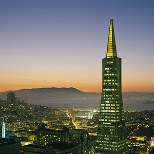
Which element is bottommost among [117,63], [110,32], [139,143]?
[139,143]

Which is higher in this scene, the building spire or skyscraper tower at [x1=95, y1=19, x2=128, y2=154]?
the building spire

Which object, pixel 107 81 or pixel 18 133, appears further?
pixel 18 133

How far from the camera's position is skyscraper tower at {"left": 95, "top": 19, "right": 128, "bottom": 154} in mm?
59375

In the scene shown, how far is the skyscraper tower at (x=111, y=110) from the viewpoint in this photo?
59.4 meters

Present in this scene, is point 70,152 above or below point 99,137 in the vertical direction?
below

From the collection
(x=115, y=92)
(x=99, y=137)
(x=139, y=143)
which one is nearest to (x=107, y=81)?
(x=115, y=92)

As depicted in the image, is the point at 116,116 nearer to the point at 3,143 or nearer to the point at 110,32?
the point at 110,32

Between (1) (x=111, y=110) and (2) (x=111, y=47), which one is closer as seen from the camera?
(1) (x=111, y=110)

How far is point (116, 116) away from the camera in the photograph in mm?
59594

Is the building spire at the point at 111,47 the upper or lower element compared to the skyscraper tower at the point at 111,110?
upper

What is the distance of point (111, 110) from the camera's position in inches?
2349

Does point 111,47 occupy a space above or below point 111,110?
above

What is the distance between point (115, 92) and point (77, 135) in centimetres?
2216

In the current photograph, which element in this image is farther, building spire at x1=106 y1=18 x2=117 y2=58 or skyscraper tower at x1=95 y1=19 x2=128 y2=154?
building spire at x1=106 y1=18 x2=117 y2=58
